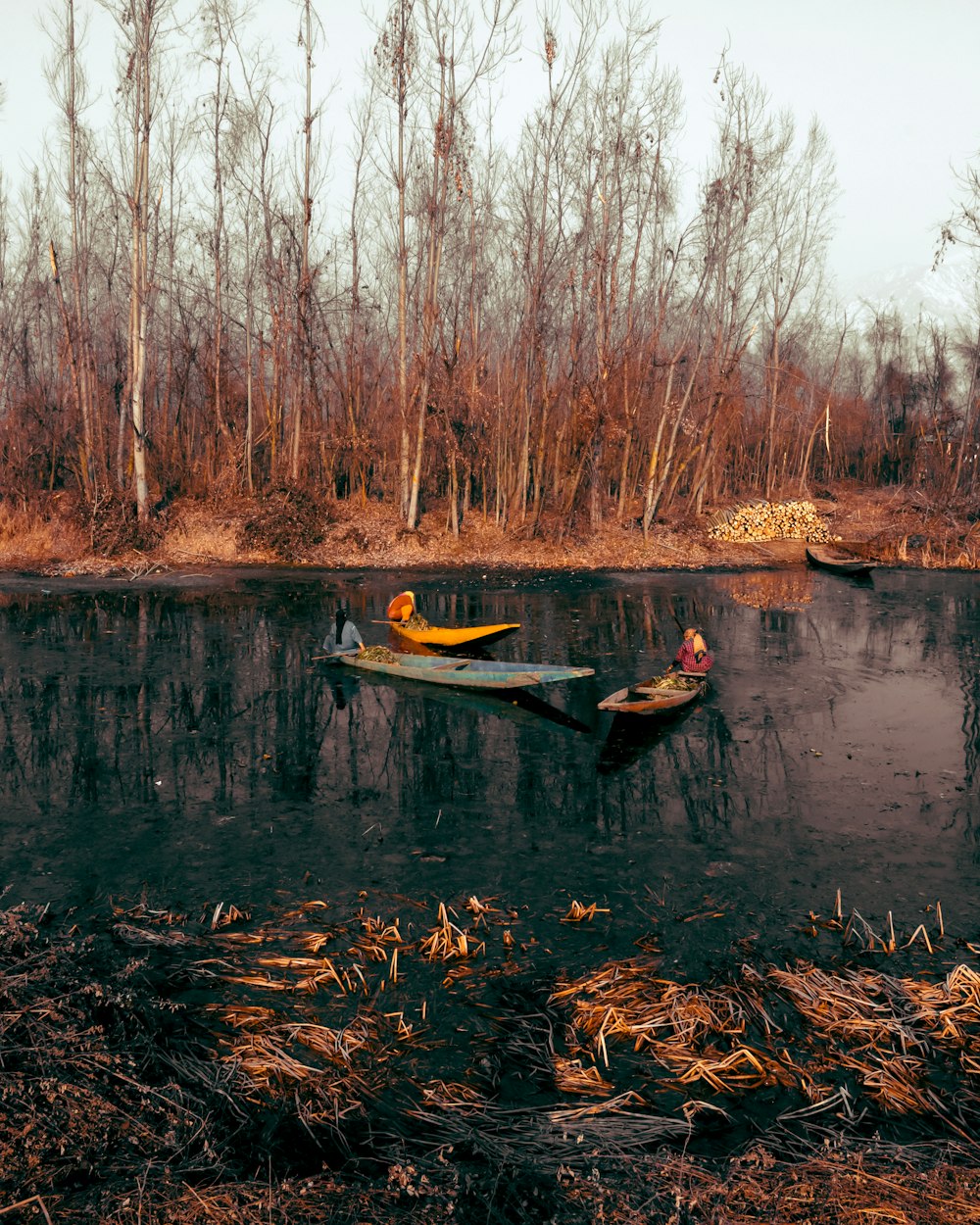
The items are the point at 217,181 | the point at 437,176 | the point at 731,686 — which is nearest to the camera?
the point at 731,686

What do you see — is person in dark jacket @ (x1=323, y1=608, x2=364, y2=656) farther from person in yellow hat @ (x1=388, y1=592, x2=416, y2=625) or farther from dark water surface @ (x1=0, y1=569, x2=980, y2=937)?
person in yellow hat @ (x1=388, y1=592, x2=416, y2=625)

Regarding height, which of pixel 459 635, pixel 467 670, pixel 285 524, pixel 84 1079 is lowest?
pixel 84 1079

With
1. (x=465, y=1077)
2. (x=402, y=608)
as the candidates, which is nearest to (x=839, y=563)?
(x=402, y=608)

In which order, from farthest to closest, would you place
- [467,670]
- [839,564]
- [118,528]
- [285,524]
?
[285,524]
[839,564]
[118,528]
[467,670]

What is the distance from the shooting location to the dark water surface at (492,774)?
24.0 ft

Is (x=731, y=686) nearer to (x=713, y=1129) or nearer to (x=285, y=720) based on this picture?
(x=285, y=720)

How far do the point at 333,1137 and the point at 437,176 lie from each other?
2583 centimetres

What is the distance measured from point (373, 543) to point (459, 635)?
1285cm

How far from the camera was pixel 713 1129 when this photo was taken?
4.55 m

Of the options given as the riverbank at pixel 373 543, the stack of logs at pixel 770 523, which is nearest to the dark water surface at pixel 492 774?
the riverbank at pixel 373 543

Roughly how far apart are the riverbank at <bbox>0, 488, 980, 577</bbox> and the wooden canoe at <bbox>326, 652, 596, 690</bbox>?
12.2m

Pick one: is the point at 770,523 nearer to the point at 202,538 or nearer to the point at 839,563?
the point at 839,563

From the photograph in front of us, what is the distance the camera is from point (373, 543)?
27156mm

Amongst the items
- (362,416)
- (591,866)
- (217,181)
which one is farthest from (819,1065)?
(217,181)
